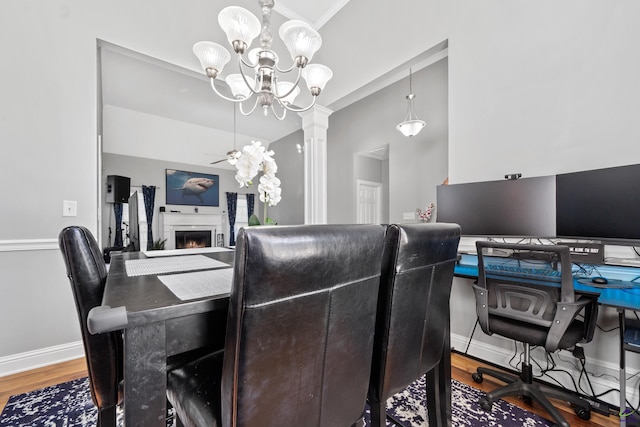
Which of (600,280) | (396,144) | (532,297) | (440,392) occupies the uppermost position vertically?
(396,144)

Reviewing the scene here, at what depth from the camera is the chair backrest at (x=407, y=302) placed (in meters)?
0.86

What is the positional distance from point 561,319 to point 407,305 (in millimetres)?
991

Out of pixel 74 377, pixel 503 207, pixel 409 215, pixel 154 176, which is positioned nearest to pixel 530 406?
pixel 503 207

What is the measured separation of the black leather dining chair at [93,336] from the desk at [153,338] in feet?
0.71

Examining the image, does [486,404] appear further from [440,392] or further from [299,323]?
[299,323]

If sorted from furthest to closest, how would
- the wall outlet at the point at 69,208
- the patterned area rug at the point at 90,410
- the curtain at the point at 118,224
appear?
the curtain at the point at 118,224
the wall outlet at the point at 69,208
the patterned area rug at the point at 90,410

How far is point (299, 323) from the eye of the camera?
23.3 inches

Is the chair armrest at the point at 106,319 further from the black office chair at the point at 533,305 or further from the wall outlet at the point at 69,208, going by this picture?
the wall outlet at the point at 69,208

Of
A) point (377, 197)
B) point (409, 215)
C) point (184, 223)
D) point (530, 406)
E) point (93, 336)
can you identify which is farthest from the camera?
point (184, 223)

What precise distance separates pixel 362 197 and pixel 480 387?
3730 millimetres

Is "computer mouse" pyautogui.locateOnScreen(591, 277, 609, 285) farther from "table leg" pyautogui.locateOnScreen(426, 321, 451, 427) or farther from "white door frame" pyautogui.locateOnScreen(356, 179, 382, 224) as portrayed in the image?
"white door frame" pyautogui.locateOnScreen(356, 179, 382, 224)

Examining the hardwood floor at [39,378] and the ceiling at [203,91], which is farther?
the ceiling at [203,91]

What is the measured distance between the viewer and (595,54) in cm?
161

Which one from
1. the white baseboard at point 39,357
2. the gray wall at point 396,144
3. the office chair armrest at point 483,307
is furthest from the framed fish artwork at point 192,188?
the office chair armrest at point 483,307
